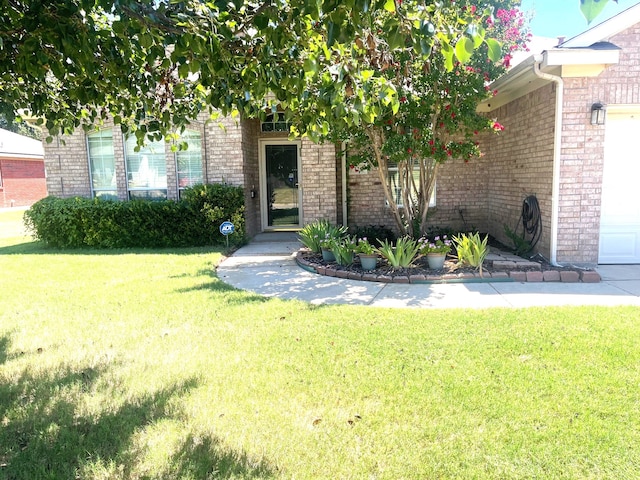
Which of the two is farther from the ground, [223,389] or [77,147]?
[77,147]


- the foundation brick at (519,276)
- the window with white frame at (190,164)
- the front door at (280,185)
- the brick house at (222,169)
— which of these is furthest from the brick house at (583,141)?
the window with white frame at (190,164)

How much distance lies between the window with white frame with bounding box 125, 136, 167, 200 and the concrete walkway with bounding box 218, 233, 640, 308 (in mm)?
4354

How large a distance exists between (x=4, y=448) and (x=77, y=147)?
32.8 ft

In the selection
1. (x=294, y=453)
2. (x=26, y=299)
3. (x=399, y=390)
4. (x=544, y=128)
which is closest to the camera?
(x=294, y=453)

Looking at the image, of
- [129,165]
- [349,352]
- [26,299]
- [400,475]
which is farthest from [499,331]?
[129,165]

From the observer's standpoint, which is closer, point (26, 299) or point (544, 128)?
point (26, 299)

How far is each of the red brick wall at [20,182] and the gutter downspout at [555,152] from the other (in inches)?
1084

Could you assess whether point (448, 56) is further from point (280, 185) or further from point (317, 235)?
point (280, 185)

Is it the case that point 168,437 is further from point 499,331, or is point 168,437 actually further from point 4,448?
point 499,331

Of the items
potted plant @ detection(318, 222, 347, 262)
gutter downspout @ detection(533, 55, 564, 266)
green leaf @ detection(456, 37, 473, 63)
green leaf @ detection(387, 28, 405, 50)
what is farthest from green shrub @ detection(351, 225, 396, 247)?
green leaf @ detection(456, 37, 473, 63)

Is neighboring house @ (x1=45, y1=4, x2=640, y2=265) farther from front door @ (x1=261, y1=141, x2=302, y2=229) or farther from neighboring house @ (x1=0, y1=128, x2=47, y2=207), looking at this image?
neighboring house @ (x1=0, y1=128, x2=47, y2=207)

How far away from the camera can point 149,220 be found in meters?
10.2

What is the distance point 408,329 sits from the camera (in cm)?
468

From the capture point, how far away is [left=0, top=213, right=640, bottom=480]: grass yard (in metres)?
2.62
